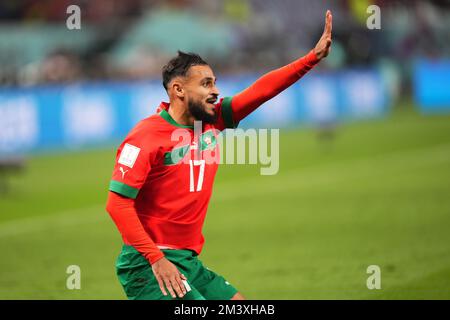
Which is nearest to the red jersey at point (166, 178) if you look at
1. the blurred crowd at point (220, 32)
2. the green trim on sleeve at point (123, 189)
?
the green trim on sleeve at point (123, 189)

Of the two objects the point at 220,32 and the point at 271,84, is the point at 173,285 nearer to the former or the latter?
the point at 271,84

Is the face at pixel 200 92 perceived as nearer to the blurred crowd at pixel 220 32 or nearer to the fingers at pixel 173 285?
the fingers at pixel 173 285

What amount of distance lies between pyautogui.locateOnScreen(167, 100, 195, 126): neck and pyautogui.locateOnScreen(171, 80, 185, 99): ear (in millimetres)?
46

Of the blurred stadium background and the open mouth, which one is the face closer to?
the open mouth

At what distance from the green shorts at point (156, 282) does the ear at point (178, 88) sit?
1003 millimetres

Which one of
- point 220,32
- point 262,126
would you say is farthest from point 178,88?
point 220,32

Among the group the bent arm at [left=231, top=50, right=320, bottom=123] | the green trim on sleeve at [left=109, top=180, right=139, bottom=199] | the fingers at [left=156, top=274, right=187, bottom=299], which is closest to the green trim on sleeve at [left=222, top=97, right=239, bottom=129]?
the bent arm at [left=231, top=50, right=320, bottom=123]

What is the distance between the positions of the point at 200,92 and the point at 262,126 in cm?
1751

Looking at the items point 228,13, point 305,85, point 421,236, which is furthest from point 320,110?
point 421,236

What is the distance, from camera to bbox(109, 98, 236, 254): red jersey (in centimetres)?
545

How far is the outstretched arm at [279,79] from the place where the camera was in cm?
565

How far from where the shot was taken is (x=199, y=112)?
568 centimetres
